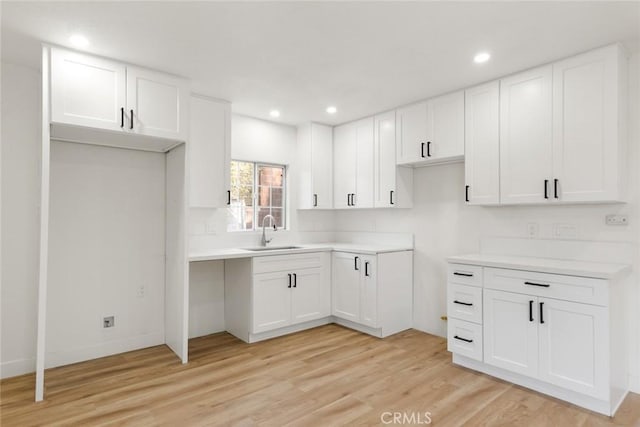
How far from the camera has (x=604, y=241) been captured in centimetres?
280

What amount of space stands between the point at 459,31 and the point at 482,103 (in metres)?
1.05

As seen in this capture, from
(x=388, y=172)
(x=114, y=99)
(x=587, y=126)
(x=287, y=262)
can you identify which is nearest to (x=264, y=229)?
(x=287, y=262)

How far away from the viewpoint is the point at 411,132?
12.9 ft

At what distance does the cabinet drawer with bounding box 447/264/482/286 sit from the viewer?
3018 millimetres

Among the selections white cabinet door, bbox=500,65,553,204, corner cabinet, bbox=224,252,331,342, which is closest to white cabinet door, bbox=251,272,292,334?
corner cabinet, bbox=224,252,331,342

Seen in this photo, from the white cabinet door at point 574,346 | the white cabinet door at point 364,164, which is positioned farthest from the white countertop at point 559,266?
the white cabinet door at point 364,164

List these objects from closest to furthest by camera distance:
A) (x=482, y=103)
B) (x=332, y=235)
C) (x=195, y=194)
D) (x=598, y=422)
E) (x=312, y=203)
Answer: (x=598, y=422)
(x=482, y=103)
(x=195, y=194)
(x=312, y=203)
(x=332, y=235)

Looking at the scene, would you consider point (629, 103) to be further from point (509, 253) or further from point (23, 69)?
point (23, 69)

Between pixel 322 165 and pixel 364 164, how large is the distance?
0.62m

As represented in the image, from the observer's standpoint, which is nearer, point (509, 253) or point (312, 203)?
point (509, 253)

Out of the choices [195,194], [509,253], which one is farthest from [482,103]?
[195,194]

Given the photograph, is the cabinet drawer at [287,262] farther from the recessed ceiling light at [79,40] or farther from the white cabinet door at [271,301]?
the recessed ceiling light at [79,40]

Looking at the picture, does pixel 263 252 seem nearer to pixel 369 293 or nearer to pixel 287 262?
pixel 287 262

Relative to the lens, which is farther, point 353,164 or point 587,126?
point 353,164
